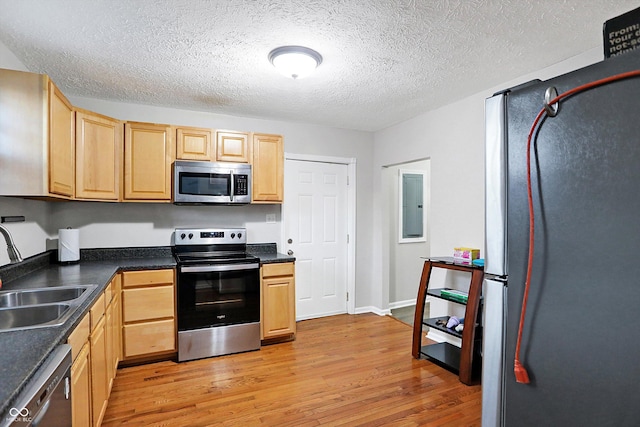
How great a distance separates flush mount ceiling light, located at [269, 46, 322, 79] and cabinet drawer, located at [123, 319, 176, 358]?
234 centimetres

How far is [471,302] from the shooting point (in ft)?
8.97

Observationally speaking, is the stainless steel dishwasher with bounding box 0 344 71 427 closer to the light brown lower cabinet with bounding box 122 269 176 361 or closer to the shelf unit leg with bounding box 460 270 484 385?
the light brown lower cabinet with bounding box 122 269 176 361

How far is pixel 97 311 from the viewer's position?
79.4 inches

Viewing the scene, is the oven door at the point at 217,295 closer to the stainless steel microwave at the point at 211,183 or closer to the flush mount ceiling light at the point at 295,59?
the stainless steel microwave at the point at 211,183

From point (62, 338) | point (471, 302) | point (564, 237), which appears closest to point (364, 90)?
point (471, 302)

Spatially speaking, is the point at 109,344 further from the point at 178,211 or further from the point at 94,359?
the point at 178,211

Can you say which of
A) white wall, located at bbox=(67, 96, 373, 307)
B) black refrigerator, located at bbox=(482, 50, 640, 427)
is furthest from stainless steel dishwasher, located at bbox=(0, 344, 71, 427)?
white wall, located at bbox=(67, 96, 373, 307)

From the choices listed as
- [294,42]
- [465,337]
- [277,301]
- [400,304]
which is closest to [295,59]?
[294,42]

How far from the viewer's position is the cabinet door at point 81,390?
1.49m

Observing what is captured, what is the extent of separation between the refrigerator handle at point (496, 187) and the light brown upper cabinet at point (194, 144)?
2944mm

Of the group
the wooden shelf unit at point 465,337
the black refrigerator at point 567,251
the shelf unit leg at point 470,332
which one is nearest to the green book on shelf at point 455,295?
the wooden shelf unit at point 465,337

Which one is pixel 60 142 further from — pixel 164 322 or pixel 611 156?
pixel 611 156

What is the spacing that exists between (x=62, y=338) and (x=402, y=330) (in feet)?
11.0

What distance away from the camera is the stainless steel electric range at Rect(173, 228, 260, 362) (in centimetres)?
309
